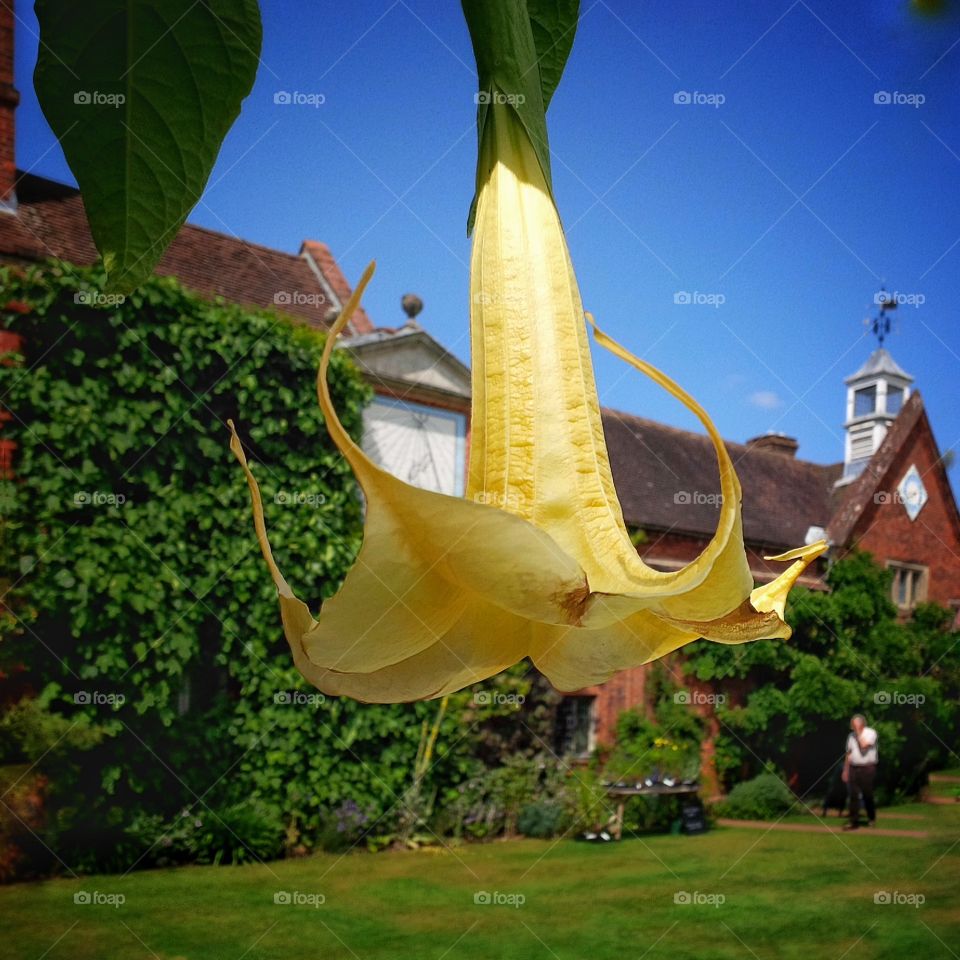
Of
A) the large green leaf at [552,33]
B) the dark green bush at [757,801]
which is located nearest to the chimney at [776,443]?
the dark green bush at [757,801]

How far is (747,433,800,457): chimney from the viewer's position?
12953mm

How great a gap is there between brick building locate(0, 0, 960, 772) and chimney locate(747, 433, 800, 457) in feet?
0.08

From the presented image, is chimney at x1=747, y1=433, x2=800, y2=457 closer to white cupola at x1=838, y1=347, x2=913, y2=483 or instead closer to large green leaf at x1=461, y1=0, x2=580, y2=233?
white cupola at x1=838, y1=347, x2=913, y2=483

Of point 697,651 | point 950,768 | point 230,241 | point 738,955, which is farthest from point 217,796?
point 950,768

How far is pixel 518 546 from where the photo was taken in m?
0.21

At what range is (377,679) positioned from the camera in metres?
0.26

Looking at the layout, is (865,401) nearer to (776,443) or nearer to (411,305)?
(776,443)

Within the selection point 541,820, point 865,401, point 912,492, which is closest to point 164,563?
point 541,820

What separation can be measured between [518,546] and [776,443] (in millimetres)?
13345

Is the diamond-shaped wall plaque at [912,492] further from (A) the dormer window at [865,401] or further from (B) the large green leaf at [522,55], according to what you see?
(B) the large green leaf at [522,55]

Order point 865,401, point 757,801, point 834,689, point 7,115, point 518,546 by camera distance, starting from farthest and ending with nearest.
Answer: point 865,401, point 834,689, point 757,801, point 7,115, point 518,546

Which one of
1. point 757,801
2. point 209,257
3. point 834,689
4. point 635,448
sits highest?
point 209,257

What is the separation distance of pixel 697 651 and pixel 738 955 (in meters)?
4.79

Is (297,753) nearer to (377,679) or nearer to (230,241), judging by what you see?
(230,241)
